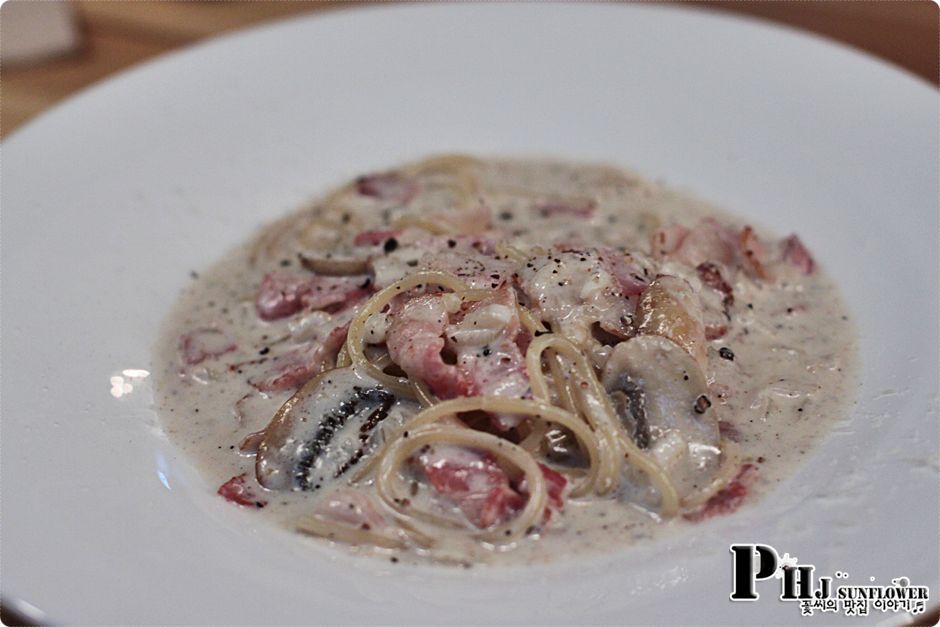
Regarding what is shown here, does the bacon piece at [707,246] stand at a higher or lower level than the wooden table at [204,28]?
lower

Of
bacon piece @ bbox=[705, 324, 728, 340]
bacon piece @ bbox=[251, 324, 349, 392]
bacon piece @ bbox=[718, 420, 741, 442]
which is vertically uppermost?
bacon piece @ bbox=[705, 324, 728, 340]

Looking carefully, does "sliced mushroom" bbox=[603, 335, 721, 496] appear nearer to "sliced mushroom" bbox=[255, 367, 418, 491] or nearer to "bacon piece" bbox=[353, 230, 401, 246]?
"sliced mushroom" bbox=[255, 367, 418, 491]

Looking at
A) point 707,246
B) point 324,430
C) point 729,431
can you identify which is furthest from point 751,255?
point 324,430

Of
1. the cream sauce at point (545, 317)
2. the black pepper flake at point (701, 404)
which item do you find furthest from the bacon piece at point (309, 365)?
the black pepper flake at point (701, 404)

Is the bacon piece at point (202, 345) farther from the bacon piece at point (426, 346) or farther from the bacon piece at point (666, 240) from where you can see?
the bacon piece at point (666, 240)

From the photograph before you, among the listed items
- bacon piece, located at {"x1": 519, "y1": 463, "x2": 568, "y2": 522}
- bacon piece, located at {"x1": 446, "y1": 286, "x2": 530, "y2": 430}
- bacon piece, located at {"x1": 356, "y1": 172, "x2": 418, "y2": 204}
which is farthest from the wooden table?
bacon piece, located at {"x1": 519, "y1": 463, "x2": 568, "y2": 522}

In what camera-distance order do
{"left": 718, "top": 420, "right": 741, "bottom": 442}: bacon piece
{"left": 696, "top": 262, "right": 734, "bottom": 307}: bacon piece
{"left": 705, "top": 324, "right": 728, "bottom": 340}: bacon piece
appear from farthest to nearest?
{"left": 696, "top": 262, "right": 734, "bottom": 307}: bacon piece → {"left": 705, "top": 324, "right": 728, "bottom": 340}: bacon piece → {"left": 718, "top": 420, "right": 741, "bottom": 442}: bacon piece

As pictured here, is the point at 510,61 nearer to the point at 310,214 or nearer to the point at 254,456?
the point at 310,214

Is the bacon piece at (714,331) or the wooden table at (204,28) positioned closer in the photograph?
the bacon piece at (714,331)
